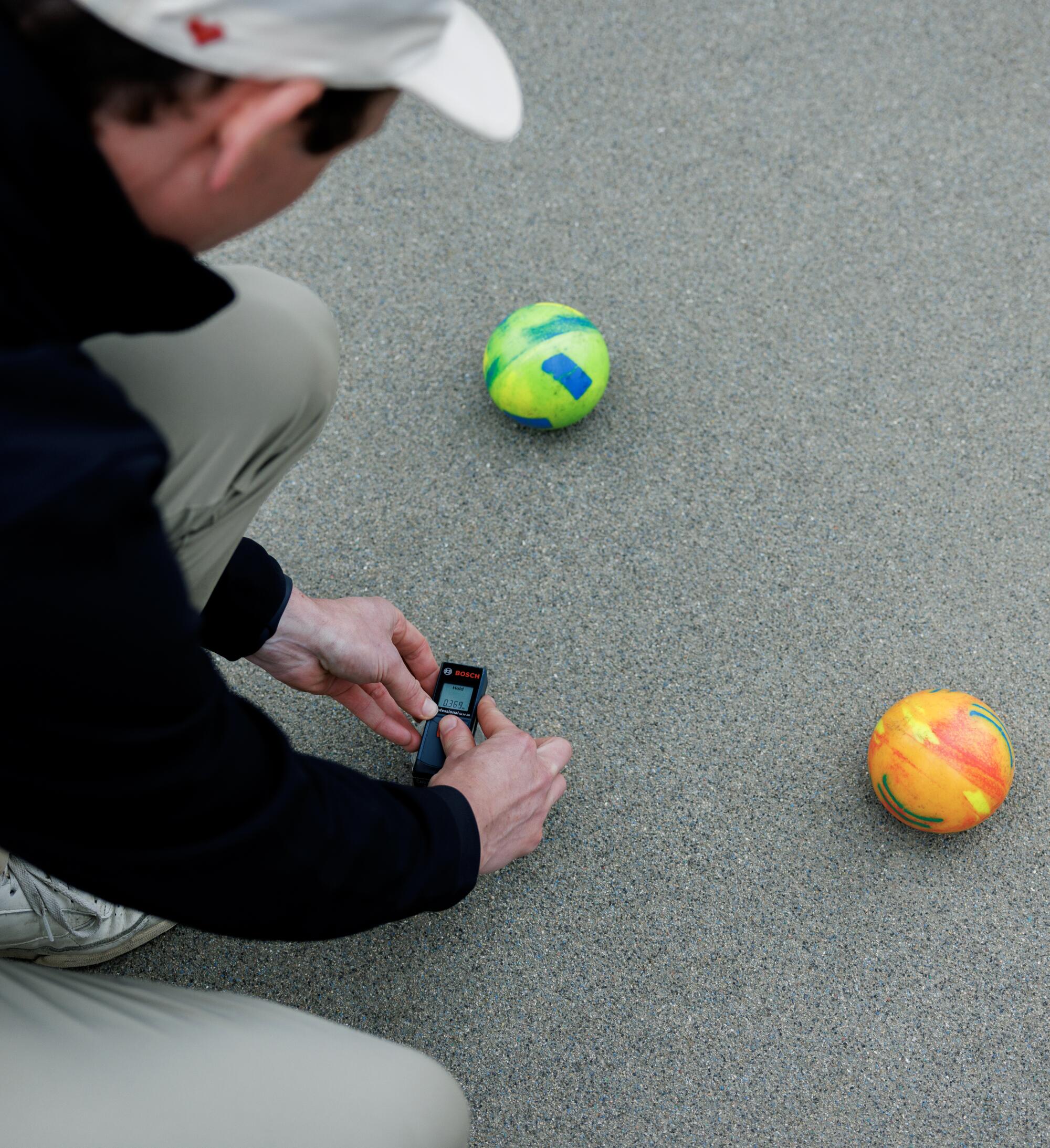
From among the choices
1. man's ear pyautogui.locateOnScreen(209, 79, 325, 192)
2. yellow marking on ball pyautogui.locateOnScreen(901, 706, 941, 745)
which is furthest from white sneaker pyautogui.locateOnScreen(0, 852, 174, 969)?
yellow marking on ball pyautogui.locateOnScreen(901, 706, 941, 745)

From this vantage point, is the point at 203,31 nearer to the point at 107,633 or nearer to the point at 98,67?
the point at 98,67

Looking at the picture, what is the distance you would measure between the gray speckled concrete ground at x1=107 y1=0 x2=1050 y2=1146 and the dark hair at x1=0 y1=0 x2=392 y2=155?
0.85 metres

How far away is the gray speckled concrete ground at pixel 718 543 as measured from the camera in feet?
3.60

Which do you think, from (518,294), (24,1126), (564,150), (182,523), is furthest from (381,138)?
(24,1126)

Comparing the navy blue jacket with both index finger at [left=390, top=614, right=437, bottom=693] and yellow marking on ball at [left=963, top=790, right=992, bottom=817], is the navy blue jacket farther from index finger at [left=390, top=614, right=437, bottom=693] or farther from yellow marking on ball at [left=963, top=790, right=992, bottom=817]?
yellow marking on ball at [left=963, top=790, right=992, bottom=817]

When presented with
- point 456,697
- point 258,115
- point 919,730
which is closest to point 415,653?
point 456,697

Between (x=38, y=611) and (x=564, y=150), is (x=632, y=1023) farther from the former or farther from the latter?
(x=564, y=150)

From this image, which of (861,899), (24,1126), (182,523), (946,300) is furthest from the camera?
(946,300)

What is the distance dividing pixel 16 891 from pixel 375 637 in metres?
0.43

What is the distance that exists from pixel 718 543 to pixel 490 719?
43 cm

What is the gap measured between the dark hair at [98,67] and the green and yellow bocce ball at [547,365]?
835 millimetres

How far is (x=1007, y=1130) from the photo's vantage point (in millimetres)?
1046

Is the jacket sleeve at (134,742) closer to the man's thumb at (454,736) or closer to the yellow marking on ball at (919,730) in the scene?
the man's thumb at (454,736)

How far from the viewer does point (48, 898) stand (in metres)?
1.02
